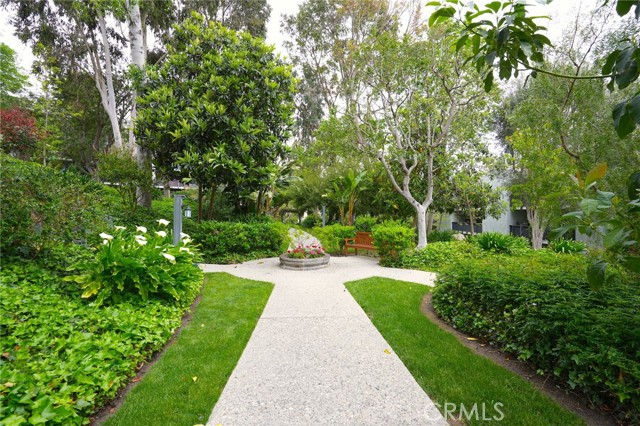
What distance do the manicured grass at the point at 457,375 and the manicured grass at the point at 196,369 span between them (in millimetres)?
A: 1915

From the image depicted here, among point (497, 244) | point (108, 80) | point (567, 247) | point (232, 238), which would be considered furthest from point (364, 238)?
point (108, 80)

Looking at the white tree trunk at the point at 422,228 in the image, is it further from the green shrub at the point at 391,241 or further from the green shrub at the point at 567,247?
the green shrub at the point at 567,247

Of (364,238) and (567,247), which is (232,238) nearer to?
(364,238)

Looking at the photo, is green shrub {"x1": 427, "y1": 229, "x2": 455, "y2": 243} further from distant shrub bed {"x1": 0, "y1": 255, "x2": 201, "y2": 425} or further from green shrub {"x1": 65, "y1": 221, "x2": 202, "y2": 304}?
distant shrub bed {"x1": 0, "y1": 255, "x2": 201, "y2": 425}

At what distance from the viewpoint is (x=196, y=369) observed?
10.1 feet

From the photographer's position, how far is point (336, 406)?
2.49 metres

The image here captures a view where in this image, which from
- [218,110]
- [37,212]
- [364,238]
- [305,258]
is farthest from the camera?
[364,238]

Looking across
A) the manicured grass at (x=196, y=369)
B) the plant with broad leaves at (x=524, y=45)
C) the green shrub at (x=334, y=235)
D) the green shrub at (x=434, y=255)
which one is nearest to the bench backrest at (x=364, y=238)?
the green shrub at (x=334, y=235)

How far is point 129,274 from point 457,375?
13.8 ft

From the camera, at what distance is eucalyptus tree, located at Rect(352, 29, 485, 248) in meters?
8.74

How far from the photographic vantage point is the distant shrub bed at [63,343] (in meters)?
1.97

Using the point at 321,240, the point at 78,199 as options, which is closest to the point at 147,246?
the point at 78,199

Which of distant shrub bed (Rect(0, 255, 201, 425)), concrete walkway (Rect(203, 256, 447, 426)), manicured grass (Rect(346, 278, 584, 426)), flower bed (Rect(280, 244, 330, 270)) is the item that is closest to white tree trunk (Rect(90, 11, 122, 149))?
flower bed (Rect(280, 244, 330, 270))

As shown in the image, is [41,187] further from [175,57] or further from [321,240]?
[321,240]
